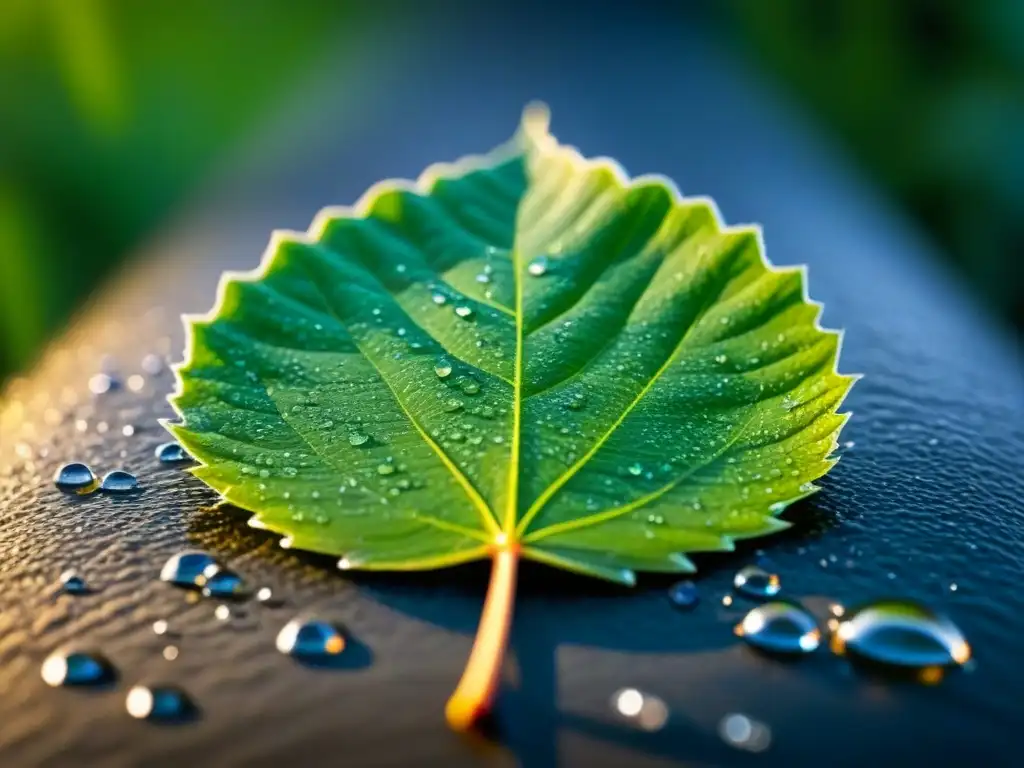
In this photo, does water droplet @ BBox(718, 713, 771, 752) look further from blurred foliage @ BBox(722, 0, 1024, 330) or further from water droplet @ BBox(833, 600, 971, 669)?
blurred foliage @ BBox(722, 0, 1024, 330)

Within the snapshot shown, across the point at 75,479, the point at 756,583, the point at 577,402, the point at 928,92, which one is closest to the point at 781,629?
the point at 756,583

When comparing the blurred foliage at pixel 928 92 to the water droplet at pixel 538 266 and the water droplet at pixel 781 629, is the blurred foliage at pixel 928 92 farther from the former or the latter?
the water droplet at pixel 781 629

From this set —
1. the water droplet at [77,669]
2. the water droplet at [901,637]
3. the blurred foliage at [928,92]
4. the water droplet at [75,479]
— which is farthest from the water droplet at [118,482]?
the blurred foliage at [928,92]

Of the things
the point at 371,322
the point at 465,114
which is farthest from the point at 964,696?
the point at 465,114

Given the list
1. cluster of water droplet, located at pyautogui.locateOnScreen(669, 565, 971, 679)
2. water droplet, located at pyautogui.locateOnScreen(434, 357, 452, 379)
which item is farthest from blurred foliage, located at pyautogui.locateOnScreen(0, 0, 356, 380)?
cluster of water droplet, located at pyautogui.locateOnScreen(669, 565, 971, 679)

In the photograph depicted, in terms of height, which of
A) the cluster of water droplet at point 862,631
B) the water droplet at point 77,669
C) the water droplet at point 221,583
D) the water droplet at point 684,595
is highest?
the cluster of water droplet at point 862,631
